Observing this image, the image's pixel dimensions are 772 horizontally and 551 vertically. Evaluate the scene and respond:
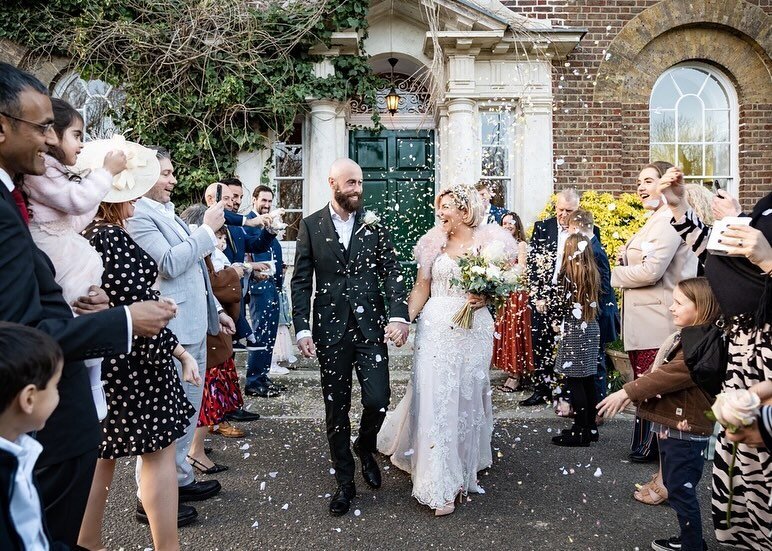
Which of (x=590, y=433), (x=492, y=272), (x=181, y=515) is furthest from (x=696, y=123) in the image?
(x=181, y=515)

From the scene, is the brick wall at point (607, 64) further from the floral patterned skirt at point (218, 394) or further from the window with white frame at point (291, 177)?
the floral patterned skirt at point (218, 394)

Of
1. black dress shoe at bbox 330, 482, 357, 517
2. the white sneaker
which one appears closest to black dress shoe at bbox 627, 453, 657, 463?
black dress shoe at bbox 330, 482, 357, 517

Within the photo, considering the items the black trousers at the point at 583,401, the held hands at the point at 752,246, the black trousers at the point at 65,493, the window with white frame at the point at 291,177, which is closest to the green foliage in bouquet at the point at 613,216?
the black trousers at the point at 583,401

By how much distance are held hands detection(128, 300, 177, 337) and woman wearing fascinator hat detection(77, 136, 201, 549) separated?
0.91 metres

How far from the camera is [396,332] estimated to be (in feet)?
13.2

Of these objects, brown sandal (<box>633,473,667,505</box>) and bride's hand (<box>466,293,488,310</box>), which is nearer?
brown sandal (<box>633,473,667,505</box>)

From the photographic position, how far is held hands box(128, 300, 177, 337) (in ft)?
6.54

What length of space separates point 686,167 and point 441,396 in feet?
27.0

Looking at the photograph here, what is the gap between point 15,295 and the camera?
1.66 metres

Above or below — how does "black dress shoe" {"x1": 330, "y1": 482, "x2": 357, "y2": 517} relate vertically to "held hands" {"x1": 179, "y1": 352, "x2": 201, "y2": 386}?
below

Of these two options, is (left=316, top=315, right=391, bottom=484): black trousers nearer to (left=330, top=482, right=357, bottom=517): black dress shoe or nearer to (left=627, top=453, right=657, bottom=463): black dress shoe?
(left=330, top=482, right=357, bottom=517): black dress shoe

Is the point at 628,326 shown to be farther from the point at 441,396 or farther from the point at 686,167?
the point at 686,167

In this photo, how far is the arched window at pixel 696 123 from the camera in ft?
32.3

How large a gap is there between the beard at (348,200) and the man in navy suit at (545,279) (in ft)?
8.22
